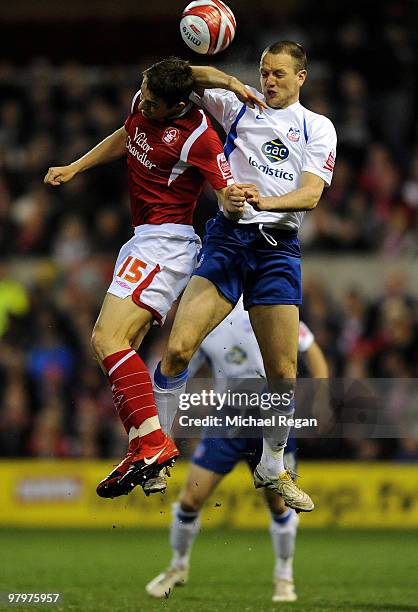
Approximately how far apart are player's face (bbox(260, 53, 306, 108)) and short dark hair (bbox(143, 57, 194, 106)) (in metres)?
0.51

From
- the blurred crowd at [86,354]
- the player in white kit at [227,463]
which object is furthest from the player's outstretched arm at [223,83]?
the blurred crowd at [86,354]

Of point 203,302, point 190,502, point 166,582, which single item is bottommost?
point 166,582

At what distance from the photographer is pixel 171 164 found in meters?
8.35

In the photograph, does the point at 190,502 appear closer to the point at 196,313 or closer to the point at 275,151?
the point at 196,313

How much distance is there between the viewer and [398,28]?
17922 mm

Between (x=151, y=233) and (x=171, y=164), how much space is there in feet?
1.49

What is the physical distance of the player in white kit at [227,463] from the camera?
10.3 meters

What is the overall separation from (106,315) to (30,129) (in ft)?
35.6

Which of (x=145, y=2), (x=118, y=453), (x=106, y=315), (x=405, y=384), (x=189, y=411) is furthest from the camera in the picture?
A: (x=145, y=2)

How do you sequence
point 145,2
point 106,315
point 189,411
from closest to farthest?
1. point 106,315
2. point 189,411
3. point 145,2

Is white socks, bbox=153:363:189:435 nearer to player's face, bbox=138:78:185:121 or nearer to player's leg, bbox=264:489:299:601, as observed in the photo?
player's face, bbox=138:78:185:121

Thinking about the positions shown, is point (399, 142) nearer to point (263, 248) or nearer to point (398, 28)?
point (398, 28)

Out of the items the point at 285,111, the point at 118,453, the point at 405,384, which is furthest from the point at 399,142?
the point at 285,111

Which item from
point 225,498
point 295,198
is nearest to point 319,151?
point 295,198
